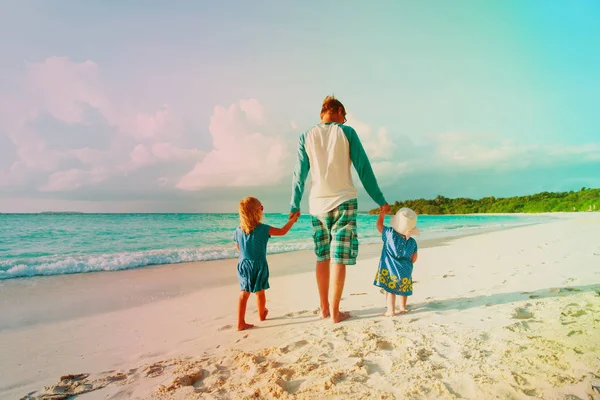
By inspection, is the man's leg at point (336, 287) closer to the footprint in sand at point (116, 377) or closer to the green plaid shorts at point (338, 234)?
the green plaid shorts at point (338, 234)

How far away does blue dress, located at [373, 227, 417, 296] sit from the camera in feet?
12.3

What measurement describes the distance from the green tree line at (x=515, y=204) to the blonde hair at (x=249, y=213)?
31.5m

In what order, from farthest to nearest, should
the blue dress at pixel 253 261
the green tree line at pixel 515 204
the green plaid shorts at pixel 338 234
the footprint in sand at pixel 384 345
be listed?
1. the green tree line at pixel 515 204
2. the blue dress at pixel 253 261
3. the green plaid shorts at pixel 338 234
4. the footprint in sand at pixel 384 345

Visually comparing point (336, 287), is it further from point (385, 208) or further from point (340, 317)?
point (385, 208)

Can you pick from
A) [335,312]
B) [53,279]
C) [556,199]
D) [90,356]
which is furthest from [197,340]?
[556,199]

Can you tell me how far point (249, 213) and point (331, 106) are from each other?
4.77ft

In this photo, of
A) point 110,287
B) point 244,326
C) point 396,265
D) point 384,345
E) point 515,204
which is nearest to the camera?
point 384,345

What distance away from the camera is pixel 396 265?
3.83 metres

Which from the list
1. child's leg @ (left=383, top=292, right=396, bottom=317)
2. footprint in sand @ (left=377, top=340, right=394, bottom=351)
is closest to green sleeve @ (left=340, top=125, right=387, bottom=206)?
child's leg @ (left=383, top=292, right=396, bottom=317)

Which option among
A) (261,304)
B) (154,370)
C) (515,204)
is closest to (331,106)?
(261,304)

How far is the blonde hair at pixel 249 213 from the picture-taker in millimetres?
3668

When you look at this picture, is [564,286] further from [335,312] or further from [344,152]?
[344,152]

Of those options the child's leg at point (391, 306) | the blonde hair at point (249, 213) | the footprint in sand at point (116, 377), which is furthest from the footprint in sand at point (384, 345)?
the footprint in sand at point (116, 377)

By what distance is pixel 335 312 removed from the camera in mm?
3496
